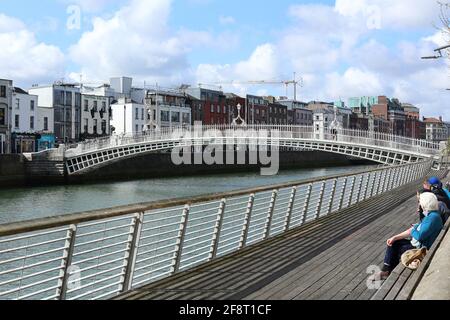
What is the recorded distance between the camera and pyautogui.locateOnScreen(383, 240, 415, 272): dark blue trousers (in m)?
5.46

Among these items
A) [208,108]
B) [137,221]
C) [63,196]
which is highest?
[208,108]

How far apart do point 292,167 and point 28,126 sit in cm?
2700

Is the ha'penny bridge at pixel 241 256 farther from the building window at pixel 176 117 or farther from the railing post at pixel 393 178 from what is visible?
the building window at pixel 176 117

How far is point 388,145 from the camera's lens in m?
35.7

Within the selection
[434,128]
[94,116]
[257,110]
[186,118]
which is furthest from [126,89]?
[434,128]

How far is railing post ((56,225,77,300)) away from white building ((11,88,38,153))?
45.3 meters

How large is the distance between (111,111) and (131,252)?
59.7m

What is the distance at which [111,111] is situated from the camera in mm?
63312

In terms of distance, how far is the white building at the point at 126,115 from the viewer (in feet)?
208

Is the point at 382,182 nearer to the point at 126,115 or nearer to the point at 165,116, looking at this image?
the point at 126,115

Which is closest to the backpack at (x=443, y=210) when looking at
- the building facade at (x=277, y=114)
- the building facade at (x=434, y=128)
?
the building facade at (x=277, y=114)

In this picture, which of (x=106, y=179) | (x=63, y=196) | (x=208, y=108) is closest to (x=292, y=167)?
(x=208, y=108)

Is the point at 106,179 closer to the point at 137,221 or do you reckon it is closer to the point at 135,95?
the point at 135,95

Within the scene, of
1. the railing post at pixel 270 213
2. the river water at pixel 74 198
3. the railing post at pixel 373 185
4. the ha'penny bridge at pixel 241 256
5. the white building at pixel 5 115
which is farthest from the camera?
the white building at pixel 5 115
